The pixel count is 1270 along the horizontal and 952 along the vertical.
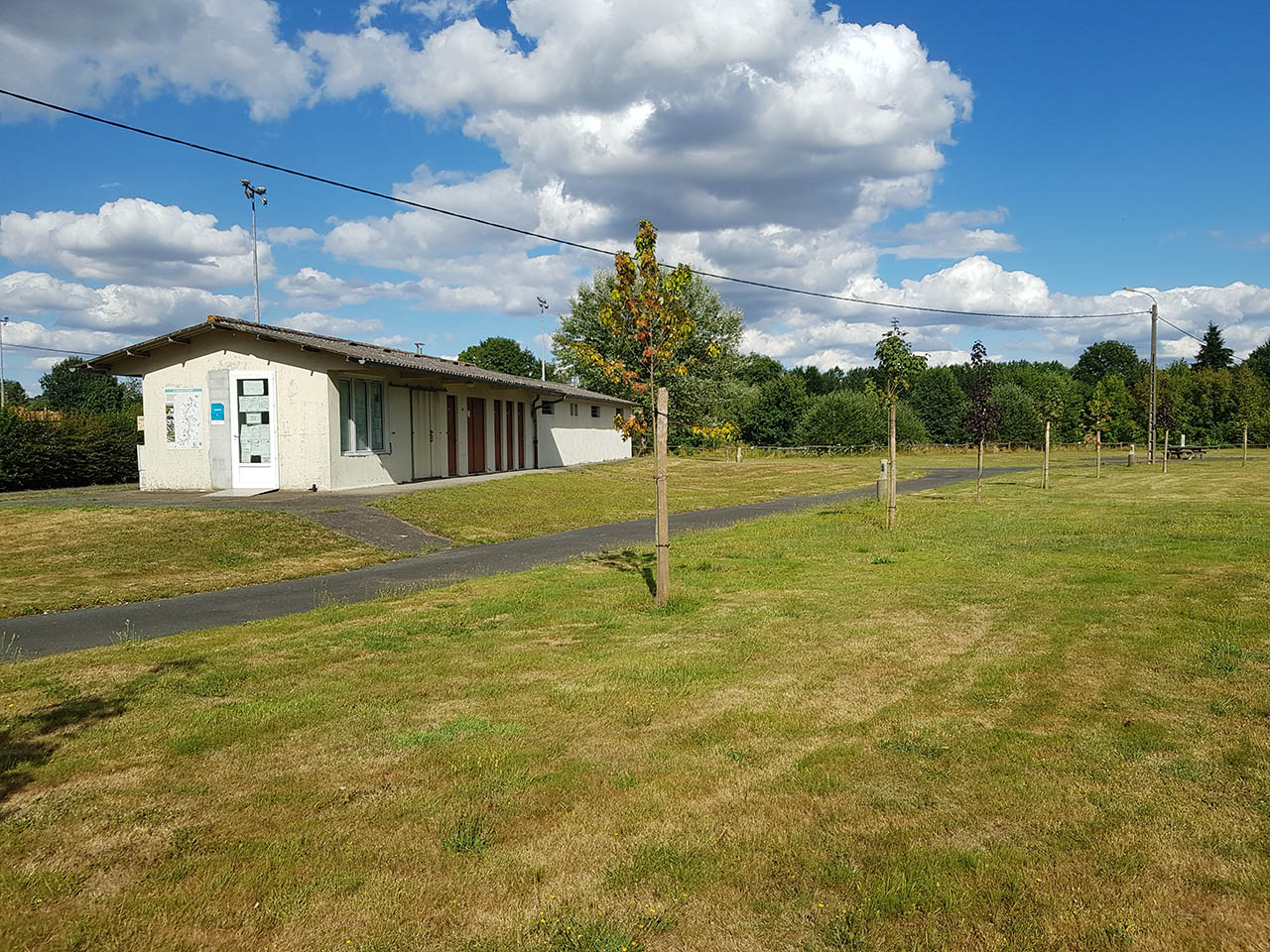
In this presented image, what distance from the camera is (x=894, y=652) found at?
22.5 feet

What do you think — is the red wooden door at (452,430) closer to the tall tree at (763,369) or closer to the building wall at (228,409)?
the building wall at (228,409)

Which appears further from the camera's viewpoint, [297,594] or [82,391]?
[82,391]

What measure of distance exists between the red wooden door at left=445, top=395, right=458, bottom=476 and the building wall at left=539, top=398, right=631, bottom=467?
7428 millimetres

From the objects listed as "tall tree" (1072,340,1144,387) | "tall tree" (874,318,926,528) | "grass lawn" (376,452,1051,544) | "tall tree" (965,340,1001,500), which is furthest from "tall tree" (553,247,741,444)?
"tall tree" (1072,340,1144,387)

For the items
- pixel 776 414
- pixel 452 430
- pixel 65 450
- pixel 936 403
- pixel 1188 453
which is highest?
pixel 936 403

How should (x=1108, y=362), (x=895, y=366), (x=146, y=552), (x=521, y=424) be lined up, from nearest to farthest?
(x=146, y=552) → (x=895, y=366) → (x=521, y=424) → (x=1108, y=362)

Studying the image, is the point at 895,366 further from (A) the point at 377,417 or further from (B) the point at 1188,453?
(B) the point at 1188,453

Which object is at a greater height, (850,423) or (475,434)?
(850,423)

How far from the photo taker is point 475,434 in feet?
91.9

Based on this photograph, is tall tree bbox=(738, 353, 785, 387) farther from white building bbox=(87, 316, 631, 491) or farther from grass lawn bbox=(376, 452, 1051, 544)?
white building bbox=(87, 316, 631, 491)

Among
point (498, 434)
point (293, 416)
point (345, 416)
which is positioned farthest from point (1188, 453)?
point (293, 416)

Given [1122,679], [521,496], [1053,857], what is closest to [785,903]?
[1053,857]

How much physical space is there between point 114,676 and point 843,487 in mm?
24406

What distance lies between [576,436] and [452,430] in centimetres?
1145
